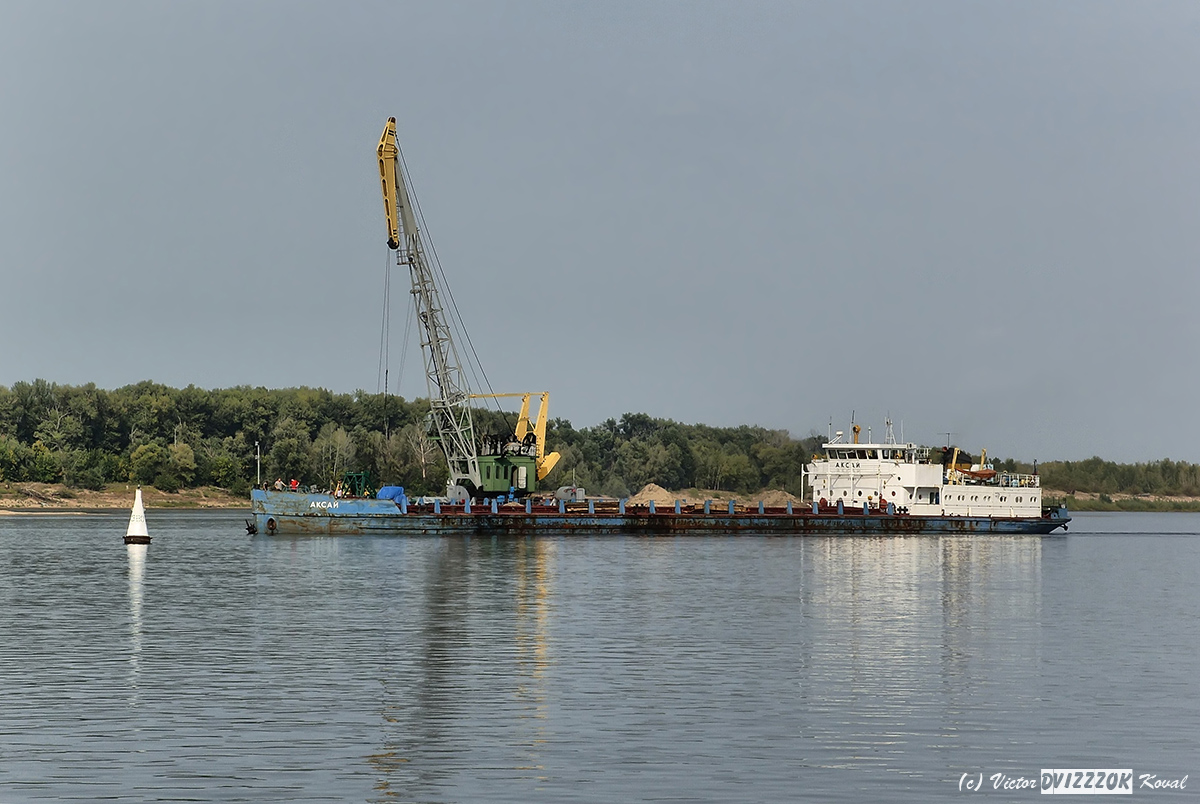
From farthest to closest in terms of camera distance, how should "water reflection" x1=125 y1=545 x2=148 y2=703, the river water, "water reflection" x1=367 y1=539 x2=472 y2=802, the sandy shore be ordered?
the sandy shore, "water reflection" x1=125 y1=545 x2=148 y2=703, the river water, "water reflection" x1=367 y1=539 x2=472 y2=802

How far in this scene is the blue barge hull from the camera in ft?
300

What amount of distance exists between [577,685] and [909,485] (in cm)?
7969

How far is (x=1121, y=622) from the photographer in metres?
45.7

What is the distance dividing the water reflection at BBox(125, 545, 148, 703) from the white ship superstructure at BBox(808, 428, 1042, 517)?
5231 cm

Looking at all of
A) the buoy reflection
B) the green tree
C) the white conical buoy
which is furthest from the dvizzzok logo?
the green tree

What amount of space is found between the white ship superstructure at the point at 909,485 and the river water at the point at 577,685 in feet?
144

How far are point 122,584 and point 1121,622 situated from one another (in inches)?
1501

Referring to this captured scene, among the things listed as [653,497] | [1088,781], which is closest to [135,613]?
[1088,781]

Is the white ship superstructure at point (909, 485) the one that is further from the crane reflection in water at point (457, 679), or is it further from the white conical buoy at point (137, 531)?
the crane reflection in water at point (457, 679)

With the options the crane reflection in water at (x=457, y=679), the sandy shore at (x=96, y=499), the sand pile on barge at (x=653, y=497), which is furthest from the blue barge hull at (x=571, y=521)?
the sandy shore at (x=96, y=499)

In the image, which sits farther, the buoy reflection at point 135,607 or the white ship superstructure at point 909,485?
the white ship superstructure at point 909,485

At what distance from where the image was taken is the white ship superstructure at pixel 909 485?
10556 centimetres

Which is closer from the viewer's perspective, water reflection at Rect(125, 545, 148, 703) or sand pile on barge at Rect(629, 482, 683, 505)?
water reflection at Rect(125, 545, 148, 703)

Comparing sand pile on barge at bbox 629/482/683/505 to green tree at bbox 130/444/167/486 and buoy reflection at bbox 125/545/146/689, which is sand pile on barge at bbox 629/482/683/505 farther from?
buoy reflection at bbox 125/545/146/689
